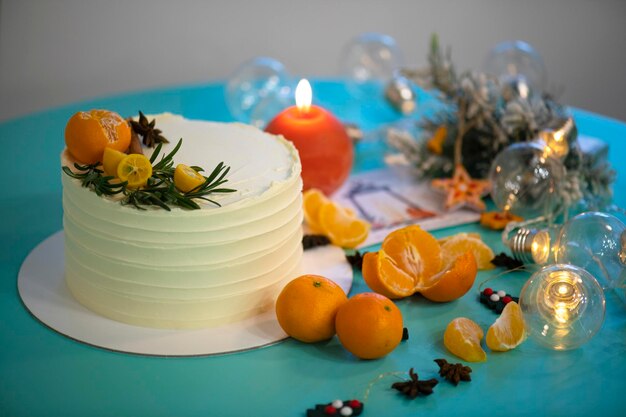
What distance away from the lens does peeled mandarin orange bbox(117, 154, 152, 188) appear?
1896mm

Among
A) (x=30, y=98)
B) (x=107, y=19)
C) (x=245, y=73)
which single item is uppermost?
(x=245, y=73)

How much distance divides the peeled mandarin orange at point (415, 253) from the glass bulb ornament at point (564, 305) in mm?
293

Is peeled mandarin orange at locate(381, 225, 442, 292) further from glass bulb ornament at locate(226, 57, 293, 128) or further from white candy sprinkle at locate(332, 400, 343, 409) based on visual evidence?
glass bulb ornament at locate(226, 57, 293, 128)

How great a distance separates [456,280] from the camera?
2029 mm

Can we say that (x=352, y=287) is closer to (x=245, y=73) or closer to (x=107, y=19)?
(x=245, y=73)

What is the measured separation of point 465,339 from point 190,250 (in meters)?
0.61

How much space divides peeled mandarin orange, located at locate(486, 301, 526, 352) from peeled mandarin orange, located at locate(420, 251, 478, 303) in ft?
0.52

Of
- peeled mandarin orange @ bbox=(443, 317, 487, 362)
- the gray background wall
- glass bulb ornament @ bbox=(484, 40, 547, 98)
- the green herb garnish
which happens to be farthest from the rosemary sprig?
the gray background wall

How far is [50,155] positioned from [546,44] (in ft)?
9.96

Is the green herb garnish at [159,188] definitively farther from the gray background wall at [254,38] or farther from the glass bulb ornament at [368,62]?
the gray background wall at [254,38]

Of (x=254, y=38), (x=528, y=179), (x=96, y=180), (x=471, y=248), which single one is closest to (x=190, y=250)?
(x=96, y=180)

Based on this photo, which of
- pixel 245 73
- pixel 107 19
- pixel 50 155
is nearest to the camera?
pixel 50 155

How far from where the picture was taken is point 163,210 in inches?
73.3

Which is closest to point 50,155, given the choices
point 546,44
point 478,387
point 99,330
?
point 99,330
